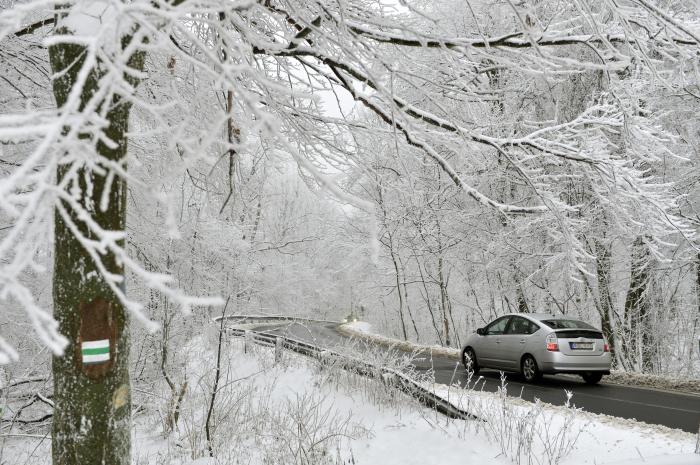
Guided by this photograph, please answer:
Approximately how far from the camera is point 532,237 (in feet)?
48.5

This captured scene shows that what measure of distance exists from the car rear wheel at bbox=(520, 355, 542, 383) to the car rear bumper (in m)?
0.24

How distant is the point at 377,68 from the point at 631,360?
41.8ft

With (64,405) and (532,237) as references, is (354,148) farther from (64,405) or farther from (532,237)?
(532,237)

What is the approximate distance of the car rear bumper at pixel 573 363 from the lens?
10.6 meters

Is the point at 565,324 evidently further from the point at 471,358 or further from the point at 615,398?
the point at 471,358

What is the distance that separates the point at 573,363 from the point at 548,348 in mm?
535

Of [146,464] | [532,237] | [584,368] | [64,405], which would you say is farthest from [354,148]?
[532,237]

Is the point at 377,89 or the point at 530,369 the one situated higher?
the point at 377,89

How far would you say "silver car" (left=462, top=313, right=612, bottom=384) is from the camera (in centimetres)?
1066

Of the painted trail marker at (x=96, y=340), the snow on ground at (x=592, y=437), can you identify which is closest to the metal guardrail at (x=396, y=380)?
the snow on ground at (x=592, y=437)

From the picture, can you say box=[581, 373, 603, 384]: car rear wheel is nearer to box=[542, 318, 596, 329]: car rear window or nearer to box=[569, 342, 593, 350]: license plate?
box=[569, 342, 593, 350]: license plate

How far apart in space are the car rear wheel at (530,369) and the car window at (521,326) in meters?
0.55

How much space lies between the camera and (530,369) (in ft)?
37.1

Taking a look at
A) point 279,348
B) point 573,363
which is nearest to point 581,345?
point 573,363
